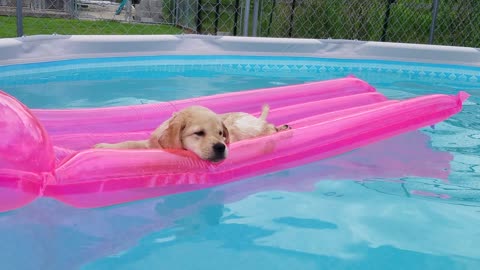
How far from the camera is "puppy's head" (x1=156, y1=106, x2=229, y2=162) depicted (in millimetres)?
2877

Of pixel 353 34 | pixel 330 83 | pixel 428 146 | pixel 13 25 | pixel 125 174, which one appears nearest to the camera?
pixel 125 174

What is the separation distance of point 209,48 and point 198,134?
5531mm

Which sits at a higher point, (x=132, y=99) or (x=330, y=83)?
(x=330, y=83)

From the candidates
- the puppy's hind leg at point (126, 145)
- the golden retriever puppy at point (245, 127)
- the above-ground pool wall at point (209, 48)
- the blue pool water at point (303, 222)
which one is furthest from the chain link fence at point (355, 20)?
the puppy's hind leg at point (126, 145)

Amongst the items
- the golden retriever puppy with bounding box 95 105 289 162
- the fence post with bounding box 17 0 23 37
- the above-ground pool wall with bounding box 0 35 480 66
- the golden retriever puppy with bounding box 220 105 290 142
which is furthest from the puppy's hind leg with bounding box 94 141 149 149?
the fence post with bounding box 17 0 23 37

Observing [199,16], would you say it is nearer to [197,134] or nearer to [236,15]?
[236,15]

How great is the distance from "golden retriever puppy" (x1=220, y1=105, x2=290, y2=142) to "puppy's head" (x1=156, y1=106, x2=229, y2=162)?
1.86ft

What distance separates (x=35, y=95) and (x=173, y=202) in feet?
10.0

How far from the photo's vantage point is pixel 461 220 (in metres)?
3.09

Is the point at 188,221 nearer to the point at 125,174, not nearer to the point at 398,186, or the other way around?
the point at 125,174

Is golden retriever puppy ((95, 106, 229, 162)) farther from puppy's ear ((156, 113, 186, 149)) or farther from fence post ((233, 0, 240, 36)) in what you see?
fence post ((233, 0, 240, 36))

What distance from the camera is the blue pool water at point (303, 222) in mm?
2543

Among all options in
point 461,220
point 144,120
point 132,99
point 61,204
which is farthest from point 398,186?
point 132,99

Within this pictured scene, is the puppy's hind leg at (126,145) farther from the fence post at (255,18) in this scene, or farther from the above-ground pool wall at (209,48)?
the fence post at (255,18)
